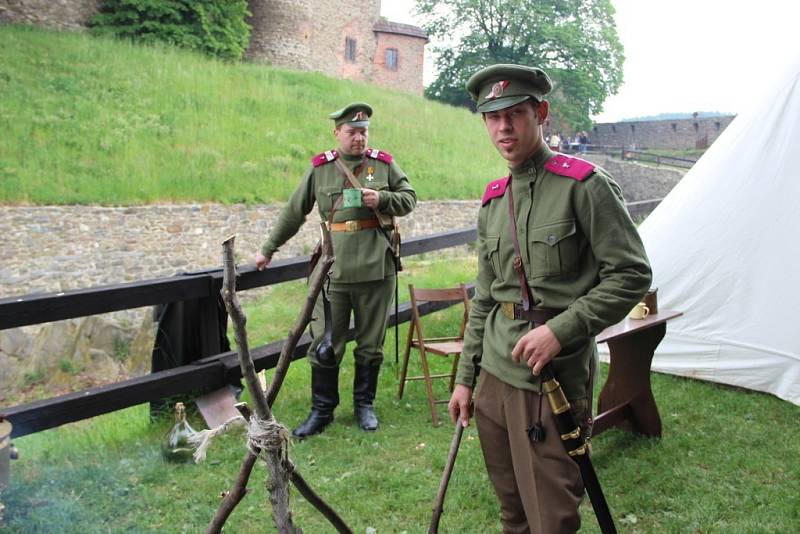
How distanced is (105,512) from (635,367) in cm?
299

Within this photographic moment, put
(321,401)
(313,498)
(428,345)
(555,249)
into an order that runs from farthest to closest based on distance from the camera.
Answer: (428,345) → (321,401) → (555,249) → (313,498)

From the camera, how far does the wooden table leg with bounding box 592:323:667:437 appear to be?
13.2ft

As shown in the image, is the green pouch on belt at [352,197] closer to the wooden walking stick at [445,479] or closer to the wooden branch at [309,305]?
the wooden walking stick at [445,479]

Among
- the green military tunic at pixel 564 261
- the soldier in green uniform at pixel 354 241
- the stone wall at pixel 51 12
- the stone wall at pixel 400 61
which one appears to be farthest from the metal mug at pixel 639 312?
the stone wall at pixel 400 61

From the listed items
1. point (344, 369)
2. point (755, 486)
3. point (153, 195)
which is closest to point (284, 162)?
point (153, 195)

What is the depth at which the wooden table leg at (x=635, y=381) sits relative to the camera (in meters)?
4.01

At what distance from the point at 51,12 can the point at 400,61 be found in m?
17.3

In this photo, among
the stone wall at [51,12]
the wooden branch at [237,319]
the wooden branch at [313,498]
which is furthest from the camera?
the stone wall at [51,12]

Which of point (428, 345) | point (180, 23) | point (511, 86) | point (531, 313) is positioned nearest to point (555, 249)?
point (531, 313)

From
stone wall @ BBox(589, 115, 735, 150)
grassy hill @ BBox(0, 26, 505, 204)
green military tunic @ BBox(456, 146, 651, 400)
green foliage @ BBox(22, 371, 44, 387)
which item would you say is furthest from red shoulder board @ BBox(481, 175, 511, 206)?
stone wall @ BBox(589, 115, 735, 150)

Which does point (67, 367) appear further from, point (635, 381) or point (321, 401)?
point (635, 381)

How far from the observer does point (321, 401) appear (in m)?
4.34

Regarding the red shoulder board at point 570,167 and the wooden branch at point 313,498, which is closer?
the wooden branch at point 313,498

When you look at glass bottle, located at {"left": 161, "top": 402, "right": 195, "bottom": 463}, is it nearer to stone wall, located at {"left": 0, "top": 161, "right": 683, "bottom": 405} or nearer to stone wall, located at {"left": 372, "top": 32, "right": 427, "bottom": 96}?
stone wall, located at {"left": 0, "top": 161, "right": 683, "bottom": 405}
